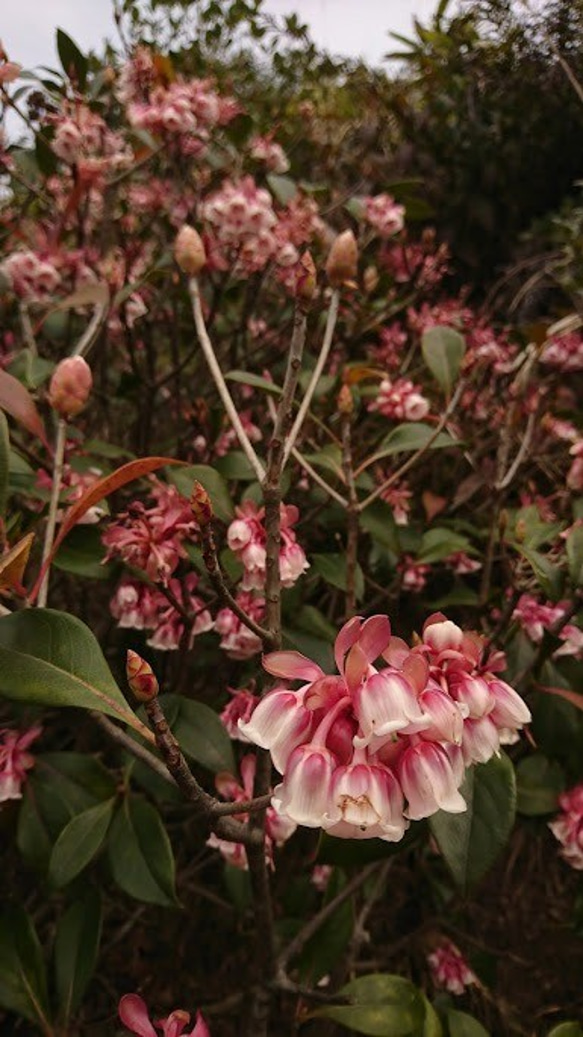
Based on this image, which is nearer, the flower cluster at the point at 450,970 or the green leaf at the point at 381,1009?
the green leaf at the point at 381,1009

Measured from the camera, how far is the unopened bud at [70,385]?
0.76 meters

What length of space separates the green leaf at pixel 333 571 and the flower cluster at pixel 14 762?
0.37 m

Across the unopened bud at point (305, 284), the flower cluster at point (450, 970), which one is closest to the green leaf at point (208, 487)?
the unopened bud at point (305, 284)

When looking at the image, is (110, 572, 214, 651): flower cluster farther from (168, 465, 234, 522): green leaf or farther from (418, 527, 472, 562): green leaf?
(418, 527, 472, 562): green leaf

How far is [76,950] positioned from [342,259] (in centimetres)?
85

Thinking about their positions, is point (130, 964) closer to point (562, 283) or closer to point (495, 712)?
point (495, 712)

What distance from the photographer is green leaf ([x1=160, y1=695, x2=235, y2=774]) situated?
2.72 ft

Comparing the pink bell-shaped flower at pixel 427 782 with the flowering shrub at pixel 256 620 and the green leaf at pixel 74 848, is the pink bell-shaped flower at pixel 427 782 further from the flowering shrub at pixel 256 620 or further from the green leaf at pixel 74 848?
the green leaf at pixel 74 848

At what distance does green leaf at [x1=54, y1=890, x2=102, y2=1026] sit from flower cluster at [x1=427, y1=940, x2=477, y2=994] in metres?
0.53

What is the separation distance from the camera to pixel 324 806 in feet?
1.46

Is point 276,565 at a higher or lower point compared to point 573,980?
higher

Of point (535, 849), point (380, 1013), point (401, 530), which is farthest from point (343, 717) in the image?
point (535, 849)

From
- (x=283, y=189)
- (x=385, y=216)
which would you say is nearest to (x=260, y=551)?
(x=283, y=189)

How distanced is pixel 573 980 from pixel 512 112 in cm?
209
